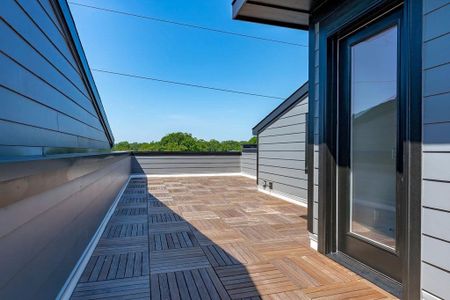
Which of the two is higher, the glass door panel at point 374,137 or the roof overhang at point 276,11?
the roof overhang at point 276,11

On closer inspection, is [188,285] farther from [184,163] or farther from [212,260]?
[184,163]

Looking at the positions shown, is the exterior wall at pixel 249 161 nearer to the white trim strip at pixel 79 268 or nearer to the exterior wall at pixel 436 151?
the white trim strip at pixel 79 268

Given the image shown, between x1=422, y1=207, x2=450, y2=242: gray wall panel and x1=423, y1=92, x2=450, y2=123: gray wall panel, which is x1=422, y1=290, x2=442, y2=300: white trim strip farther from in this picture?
x1=423, y1=92, x2=450, y2=123: gray wall panel

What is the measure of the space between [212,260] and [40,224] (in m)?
1.34

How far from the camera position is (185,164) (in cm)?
841

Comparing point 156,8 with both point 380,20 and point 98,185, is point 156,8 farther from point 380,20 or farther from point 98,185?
point 380,20

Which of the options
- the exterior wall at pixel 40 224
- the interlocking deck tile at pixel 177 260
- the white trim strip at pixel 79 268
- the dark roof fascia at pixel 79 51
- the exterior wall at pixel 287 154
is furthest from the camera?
the exterior wall at pixel 287 154

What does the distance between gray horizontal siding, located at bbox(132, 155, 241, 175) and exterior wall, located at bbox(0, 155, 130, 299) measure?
6.12m

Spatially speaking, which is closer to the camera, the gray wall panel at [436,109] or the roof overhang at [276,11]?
the gray wall panel at [436,109]

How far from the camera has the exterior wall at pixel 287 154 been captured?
167 inches

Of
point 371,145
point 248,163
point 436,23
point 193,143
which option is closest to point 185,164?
point 248,163

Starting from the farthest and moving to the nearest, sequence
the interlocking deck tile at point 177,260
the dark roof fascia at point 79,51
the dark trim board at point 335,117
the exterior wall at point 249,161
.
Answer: the exterior wall at point 249,161
the dark roof fascia at point 79,51
the interlocking deck tile at point 177,260
the dark trim board at point 335,117

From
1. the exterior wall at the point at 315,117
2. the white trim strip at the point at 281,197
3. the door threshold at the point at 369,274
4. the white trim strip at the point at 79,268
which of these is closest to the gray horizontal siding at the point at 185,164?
the white trim strip at the point at 281,197

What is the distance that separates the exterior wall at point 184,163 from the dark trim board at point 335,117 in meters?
6.38
